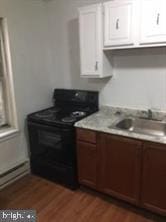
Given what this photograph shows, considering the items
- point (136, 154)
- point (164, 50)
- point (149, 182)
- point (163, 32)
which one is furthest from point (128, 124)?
point (163, 32)

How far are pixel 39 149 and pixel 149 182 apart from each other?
144 centimetres

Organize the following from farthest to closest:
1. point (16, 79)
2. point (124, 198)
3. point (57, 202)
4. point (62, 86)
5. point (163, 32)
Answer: point (62, 86), point (16, 79), point (57, 202), point (124, 198), point (163, 32)

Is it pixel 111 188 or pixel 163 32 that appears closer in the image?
pixel 163 32

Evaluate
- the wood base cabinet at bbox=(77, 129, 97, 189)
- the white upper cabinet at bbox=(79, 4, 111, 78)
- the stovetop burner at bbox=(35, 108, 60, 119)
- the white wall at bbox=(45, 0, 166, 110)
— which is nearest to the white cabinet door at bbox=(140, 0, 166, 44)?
the white wall at bbox=(45, 0, 166, 110)

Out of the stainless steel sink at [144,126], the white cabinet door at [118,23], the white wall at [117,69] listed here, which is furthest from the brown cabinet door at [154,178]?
the white cabinet door at [118,23]

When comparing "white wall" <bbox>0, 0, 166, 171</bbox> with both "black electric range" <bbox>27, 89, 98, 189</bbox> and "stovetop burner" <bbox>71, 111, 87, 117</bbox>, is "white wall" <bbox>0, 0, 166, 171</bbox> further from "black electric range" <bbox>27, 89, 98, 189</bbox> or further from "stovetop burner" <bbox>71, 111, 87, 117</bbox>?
"stovetop burner" <bbox>71, 111, 87, 117</bbox>

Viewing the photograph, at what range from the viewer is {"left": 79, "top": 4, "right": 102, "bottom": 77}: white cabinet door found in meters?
2.32

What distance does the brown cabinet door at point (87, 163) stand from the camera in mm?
2373

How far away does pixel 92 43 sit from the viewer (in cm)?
242

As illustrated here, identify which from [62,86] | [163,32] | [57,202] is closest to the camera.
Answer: [163,32]

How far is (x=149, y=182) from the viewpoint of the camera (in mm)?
2053

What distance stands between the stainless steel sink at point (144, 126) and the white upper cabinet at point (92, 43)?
0.61 metres

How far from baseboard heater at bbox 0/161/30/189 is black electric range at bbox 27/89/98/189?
0.32 ft

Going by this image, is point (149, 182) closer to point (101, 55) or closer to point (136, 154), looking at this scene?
point (136, 154)
